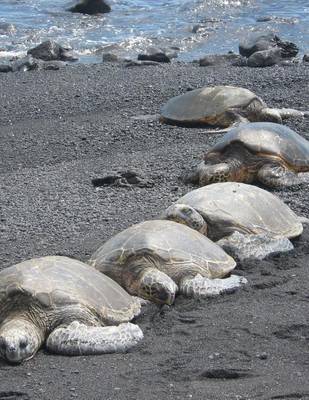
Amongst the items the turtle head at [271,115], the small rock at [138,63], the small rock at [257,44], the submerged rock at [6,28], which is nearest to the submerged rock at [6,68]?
the small rock at [138,63]

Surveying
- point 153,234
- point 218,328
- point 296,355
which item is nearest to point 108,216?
point 153,234

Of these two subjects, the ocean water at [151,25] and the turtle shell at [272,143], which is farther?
the ocean water at [151,25]

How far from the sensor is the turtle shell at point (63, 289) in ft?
14.5

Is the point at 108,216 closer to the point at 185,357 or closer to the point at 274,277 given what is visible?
the point at 274,277

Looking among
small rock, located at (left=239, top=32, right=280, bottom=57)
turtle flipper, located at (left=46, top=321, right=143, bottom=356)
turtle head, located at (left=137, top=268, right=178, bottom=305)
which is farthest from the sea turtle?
small rock, located at (left=239, top=32, right=280, bottom=57)

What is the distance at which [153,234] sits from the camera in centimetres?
517

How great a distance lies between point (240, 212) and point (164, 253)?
0.97 meters

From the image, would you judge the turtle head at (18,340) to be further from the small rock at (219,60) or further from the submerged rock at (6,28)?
the submerged rock at (6,28)

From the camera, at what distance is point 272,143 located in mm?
7652

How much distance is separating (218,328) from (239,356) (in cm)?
38

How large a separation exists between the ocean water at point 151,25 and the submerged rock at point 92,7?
0.23 m

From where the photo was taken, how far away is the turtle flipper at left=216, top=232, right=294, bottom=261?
221 inches

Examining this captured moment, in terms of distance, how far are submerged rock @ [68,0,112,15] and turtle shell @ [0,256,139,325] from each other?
16451mm

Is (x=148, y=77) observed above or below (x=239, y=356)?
below
